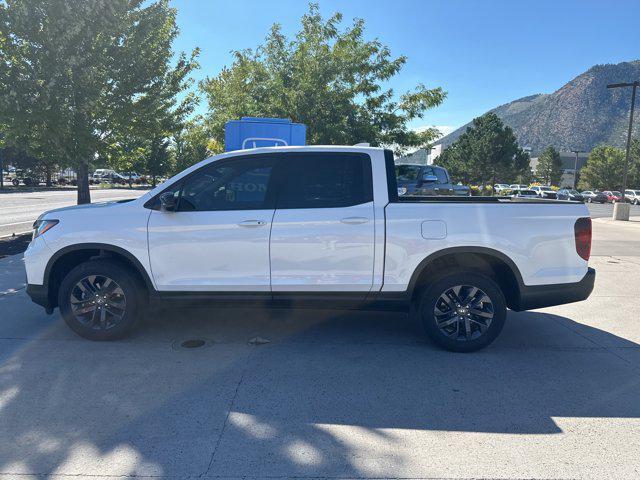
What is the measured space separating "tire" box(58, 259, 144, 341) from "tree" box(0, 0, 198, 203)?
7.44 m

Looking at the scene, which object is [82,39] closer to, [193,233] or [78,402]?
[193,233]

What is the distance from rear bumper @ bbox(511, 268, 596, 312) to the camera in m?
4.36

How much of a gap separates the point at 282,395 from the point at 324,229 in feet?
4.83

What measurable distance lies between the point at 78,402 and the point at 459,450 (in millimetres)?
2634

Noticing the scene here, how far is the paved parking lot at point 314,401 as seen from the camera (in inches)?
108

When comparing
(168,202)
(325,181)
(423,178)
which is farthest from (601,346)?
(423,178)

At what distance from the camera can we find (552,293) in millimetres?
4375

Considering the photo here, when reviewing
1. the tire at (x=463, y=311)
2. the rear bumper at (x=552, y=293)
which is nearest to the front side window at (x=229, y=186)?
the tire at (x=463, y=311)

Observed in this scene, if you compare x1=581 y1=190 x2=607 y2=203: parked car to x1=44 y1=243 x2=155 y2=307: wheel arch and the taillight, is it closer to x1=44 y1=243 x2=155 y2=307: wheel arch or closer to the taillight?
the taillight

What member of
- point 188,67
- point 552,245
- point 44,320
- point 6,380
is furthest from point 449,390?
→ point 188,67

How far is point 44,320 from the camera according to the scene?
5.26m

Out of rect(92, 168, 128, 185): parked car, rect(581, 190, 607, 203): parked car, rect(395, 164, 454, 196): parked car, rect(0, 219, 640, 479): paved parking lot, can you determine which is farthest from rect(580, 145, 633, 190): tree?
rect(0, 219, 640, 479): paved parking lot

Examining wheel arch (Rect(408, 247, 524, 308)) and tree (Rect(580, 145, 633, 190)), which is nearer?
wheel arch (Rect(408, 247, 524, 308))

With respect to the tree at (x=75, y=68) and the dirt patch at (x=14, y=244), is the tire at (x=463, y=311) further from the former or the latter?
the tree at (x=75, y=68)
